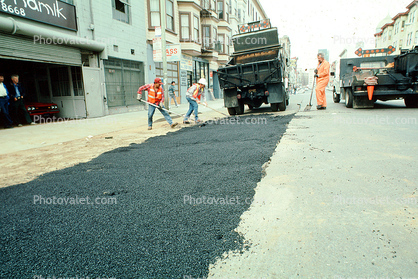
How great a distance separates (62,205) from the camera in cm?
292

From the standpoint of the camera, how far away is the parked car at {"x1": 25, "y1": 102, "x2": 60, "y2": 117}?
10727mm

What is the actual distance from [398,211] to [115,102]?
1386 cm

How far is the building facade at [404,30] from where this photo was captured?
141 ft

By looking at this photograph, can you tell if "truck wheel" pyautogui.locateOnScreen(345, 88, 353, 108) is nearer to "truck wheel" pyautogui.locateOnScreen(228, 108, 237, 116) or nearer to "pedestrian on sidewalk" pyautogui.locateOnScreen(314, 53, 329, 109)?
"pedestrian on sidewalk" pyautogui.locateOnScreen(314, 53, 329, 109)

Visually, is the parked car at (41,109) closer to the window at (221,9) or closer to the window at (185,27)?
the window at (185,27)

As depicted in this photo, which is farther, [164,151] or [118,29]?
[118,29]

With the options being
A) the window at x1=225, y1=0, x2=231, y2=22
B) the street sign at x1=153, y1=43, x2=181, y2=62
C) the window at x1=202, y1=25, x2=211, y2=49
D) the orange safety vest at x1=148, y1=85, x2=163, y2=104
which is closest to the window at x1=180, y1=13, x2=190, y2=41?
the window at x1=202, y1=25, x2=211, y2=49

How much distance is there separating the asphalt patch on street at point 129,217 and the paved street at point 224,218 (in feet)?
0.04

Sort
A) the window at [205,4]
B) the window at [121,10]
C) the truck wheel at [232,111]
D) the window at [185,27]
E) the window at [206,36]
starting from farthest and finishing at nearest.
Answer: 1. the window at [206,36]
2. the window at [205,4]
3. the window at [185,27]
4. the window at [121,10]
5. the truck wheel at [232,111]

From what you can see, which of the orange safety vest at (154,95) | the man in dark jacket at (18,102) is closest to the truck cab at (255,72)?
the orange safety vest at (154,95)

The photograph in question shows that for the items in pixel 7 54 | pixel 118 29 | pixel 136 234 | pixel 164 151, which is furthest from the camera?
pixel 118 29

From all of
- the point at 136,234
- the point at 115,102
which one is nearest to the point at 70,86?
the point at 115,102

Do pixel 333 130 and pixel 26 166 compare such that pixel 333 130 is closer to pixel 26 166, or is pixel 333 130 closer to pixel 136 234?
pixel 136 234

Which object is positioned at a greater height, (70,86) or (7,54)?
(7,54)
